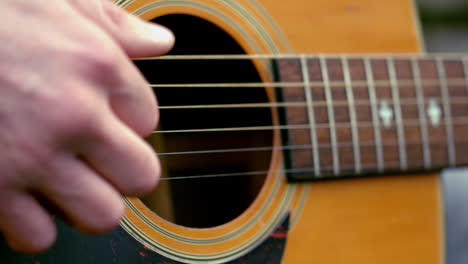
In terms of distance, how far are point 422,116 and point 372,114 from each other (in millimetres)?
95

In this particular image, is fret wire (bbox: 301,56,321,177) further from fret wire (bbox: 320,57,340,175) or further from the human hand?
Result: the human hand

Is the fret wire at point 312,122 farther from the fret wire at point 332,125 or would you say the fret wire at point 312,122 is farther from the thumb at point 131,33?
the thumb at point 131,33

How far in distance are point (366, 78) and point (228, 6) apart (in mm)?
215

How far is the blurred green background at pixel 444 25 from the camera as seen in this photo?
3.64 ft

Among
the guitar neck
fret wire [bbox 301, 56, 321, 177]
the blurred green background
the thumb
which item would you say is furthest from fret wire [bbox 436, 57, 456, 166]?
the thumb

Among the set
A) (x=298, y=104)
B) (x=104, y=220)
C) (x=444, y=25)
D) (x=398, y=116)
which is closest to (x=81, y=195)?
(x=104, y=220)

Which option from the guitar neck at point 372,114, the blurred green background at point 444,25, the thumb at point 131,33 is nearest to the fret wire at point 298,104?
the guitar neck at point 372,114

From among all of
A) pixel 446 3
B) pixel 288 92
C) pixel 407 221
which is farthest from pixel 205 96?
pixel 446 3

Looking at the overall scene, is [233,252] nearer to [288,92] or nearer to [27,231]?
[288,92]

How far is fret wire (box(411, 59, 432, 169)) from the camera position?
0.68 metres

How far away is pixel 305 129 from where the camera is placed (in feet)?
1.97

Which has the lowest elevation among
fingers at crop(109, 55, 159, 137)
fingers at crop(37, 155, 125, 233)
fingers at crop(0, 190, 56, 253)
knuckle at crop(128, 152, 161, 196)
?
fingers at crop(0, 190, 56, 253)

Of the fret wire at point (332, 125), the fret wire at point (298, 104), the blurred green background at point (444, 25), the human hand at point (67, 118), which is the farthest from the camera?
the blurred green background at point (444, 25)

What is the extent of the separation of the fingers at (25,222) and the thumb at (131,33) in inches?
4.3
